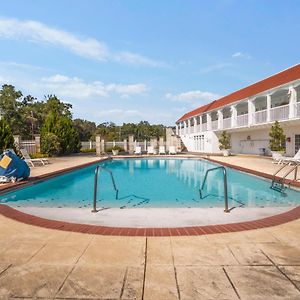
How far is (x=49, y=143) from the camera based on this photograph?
957 inches

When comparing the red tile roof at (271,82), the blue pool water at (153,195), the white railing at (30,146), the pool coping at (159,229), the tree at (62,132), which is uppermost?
the red tile roof at (271,82)

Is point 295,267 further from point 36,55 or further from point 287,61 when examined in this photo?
point 287,61

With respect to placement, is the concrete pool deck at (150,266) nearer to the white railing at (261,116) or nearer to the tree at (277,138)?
the tree at (277,138)

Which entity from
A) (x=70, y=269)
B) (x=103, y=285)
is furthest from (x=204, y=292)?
(x=70, y=269)

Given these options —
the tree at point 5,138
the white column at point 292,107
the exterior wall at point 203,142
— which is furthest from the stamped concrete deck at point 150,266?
the exterior wall at point 203,142

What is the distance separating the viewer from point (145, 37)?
55.3ft

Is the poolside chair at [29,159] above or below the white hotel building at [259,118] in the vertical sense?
below

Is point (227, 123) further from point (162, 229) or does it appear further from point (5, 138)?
point (162, 229)

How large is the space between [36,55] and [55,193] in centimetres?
875

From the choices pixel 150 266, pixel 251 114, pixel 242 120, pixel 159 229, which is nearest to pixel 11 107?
pixel 242 120

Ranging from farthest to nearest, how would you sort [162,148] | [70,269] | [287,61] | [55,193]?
[162,148], [287,61], [55,193], [70,269]

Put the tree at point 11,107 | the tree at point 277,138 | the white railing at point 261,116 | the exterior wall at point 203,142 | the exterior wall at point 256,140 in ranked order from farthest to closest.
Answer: the tree at point 11,107 → the exterior wall at point 203,142 → the white railing at point 261,116 → the exterior wall at point 256,140 → the tree at point 277,138

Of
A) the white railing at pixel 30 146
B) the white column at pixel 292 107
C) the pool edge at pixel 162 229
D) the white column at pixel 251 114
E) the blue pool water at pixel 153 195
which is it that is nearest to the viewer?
the pool edge at pixel 162 229

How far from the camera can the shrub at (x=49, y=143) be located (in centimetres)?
2419
